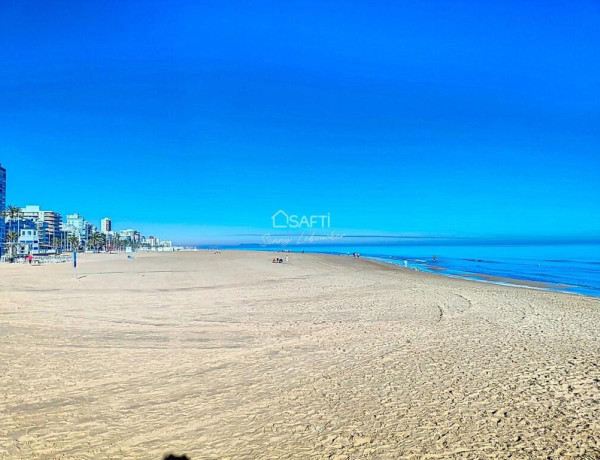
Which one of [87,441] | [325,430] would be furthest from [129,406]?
[325,430]

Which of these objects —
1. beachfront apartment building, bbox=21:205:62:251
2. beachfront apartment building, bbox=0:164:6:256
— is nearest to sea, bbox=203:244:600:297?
beachfront apartment building, bbox=0:164:6:256

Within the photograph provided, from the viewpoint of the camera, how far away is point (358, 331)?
1018 cm

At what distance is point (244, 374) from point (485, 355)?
4.79 m

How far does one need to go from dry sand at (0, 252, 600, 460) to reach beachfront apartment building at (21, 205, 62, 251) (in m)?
168

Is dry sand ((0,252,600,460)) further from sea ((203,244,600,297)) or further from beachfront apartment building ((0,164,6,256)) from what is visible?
beachfront apartment building ((0,164,6,256))

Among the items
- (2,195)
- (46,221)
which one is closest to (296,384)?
(2,195)

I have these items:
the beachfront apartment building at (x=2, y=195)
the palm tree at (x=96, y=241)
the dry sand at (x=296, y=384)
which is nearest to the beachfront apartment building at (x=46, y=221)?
the palm tree at (x=96, y=241)

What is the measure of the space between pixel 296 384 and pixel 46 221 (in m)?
193

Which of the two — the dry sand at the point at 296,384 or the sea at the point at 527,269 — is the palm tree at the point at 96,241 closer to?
the sea at the point at 527,269

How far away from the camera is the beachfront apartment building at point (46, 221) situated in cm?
15525

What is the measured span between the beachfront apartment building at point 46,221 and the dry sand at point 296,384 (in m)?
168

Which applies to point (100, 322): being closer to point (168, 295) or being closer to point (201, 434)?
point (168, 295)

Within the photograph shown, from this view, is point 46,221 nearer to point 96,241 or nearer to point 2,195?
point 96,241

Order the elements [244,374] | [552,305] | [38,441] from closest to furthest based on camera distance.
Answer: [38,441]
[244,374]
[552,305]
